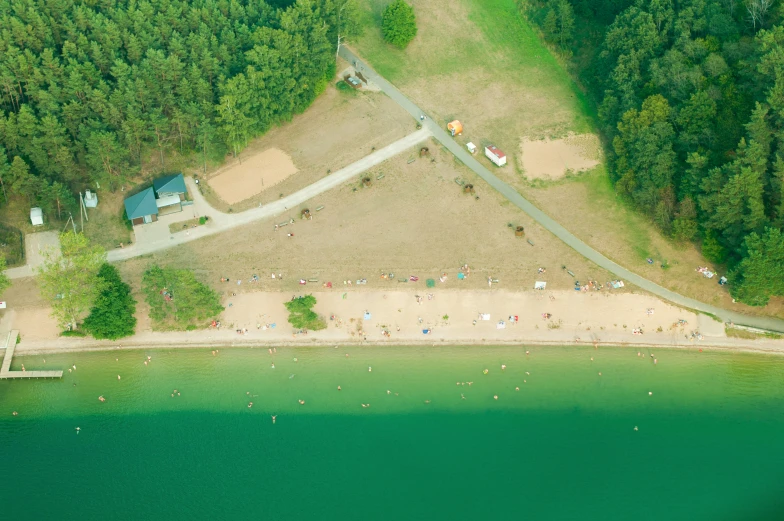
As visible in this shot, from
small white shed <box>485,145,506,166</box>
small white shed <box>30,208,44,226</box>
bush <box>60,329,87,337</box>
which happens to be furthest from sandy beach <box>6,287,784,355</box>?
small white shed <box>485,145,506,166</box>

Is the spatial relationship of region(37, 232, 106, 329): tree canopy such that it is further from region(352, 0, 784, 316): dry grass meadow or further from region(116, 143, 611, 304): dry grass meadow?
region(352, 0, 784, 316): dry grass meadow

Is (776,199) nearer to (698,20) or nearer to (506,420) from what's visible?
(698,20)

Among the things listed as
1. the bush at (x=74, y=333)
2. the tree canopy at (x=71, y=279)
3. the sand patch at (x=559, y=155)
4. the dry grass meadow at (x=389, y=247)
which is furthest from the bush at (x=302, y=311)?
the sand patch at (x=559, y=155)

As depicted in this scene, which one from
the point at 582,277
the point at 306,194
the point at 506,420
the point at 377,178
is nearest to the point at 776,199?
the point at 582,277

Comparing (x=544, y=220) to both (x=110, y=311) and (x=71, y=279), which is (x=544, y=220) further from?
(x=71, y=279)

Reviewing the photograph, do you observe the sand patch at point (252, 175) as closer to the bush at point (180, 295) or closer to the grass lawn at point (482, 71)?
the bush at point (180, 295)

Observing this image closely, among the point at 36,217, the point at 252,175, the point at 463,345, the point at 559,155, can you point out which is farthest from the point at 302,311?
the point at 559,155

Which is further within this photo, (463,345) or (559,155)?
(559,155)
